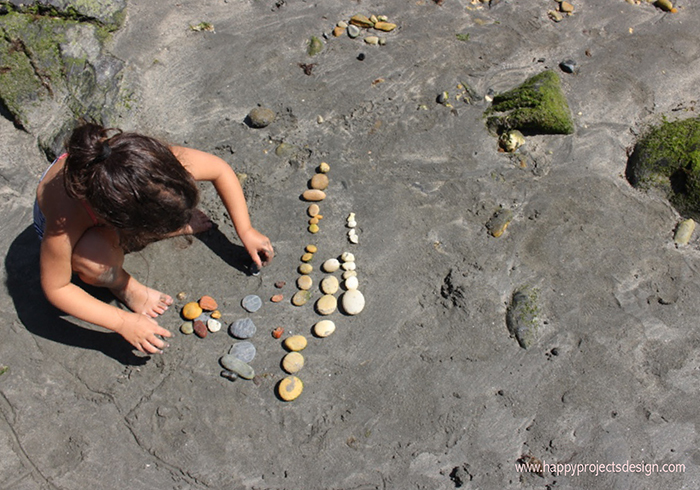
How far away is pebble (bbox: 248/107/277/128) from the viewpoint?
346 cm

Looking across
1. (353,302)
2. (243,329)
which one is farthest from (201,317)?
(353,302)

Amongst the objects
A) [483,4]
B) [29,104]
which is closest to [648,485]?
[483,4]

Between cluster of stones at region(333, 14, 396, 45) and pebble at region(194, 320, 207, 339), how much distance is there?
2.25 m

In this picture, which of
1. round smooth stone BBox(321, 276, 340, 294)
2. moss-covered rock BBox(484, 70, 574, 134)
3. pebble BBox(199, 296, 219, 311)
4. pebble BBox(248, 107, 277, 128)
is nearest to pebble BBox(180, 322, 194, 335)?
pebble BBox(199, 296, 219, 311)

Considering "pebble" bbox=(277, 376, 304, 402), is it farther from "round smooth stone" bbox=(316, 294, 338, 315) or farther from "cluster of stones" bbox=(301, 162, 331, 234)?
"cluster of stones" bbox=(301, 162, 331, 234)

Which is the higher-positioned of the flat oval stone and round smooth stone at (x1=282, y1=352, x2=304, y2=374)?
the flat oval stone

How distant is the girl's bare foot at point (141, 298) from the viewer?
2.75 meters

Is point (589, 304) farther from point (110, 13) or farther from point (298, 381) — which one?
point (110, 13)

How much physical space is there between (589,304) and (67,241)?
2353 mm

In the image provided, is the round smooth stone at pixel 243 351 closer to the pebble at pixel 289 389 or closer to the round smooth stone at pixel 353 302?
the pebble at pixel 289 389

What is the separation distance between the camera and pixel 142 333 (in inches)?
99.7

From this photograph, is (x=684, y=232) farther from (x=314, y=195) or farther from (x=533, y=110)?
(x=314, y=195)

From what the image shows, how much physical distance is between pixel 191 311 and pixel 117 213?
769 millimetres

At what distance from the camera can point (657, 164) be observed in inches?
126
